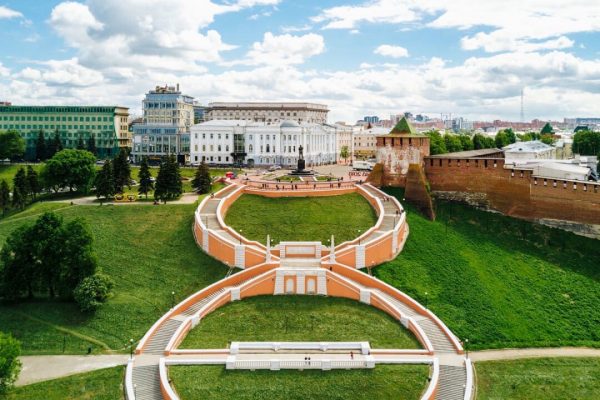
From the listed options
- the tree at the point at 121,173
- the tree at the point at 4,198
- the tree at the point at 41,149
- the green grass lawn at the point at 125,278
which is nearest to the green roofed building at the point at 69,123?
the tree at the point at 41,149

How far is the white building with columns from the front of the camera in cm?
7581

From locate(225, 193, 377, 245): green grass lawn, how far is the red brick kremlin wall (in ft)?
24.2

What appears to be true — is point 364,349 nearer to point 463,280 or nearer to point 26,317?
point 463,280

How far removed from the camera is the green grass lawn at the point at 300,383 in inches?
906

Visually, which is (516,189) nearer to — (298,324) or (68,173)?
(298,324)

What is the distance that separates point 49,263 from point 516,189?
3098cm

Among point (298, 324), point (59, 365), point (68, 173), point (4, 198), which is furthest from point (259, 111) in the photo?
point (59, 365)

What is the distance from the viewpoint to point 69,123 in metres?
87.8

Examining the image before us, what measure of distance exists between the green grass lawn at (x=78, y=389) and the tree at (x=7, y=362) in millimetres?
1023

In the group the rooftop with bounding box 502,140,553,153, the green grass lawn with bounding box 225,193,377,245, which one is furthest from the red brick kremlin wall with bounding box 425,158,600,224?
the rooftop with bounding box 502,140,553,153

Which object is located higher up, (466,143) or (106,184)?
(466,143)

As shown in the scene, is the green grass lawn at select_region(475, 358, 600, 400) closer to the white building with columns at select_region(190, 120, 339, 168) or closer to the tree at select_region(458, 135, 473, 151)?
the white building with columns at select_region(190, 120, 339, 168)

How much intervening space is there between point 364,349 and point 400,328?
3192mm

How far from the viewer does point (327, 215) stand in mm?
38719
